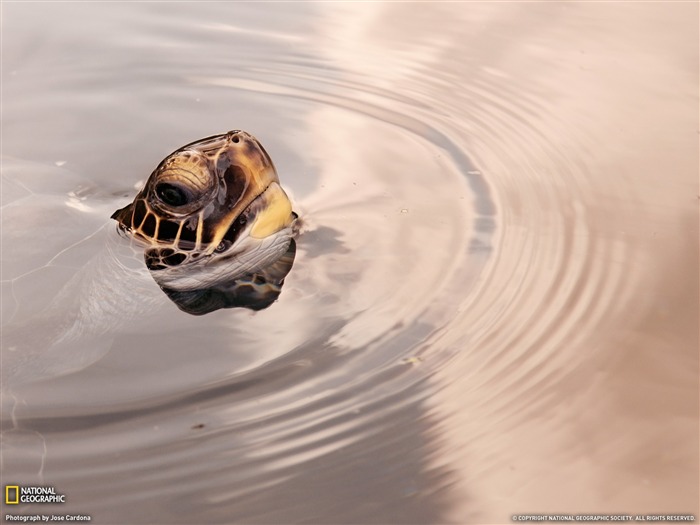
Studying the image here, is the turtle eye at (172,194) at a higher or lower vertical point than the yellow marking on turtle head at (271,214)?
higher

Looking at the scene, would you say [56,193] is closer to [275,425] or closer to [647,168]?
[275,425]

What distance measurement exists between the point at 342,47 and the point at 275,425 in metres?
2.84

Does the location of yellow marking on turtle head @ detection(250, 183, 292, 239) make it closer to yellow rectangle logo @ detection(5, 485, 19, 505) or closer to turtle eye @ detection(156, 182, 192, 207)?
turtle eye @ detection(156, 182, 192, 207)

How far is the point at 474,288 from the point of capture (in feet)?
8.74

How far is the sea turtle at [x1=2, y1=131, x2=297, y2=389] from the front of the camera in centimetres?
265

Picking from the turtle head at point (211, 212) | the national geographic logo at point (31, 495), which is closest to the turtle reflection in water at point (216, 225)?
the turtle head at point (211, 212)

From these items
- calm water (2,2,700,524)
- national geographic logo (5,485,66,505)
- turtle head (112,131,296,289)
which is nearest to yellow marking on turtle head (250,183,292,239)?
turtle head (112,131,296,289)

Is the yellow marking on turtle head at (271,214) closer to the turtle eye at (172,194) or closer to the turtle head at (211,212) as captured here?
the turtle head at (211,212)

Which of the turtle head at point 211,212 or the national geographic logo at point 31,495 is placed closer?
the national geographic logo at point 31,495

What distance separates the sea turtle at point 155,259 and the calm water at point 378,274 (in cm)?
2

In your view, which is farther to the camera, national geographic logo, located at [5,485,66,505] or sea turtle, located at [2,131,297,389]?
sea turtle, located at [2,131,297,389]

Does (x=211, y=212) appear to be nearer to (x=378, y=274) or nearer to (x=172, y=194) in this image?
(x=172, y=194)

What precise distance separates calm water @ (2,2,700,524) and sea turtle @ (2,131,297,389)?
0.05 feet

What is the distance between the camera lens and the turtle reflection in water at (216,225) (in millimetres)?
2672
